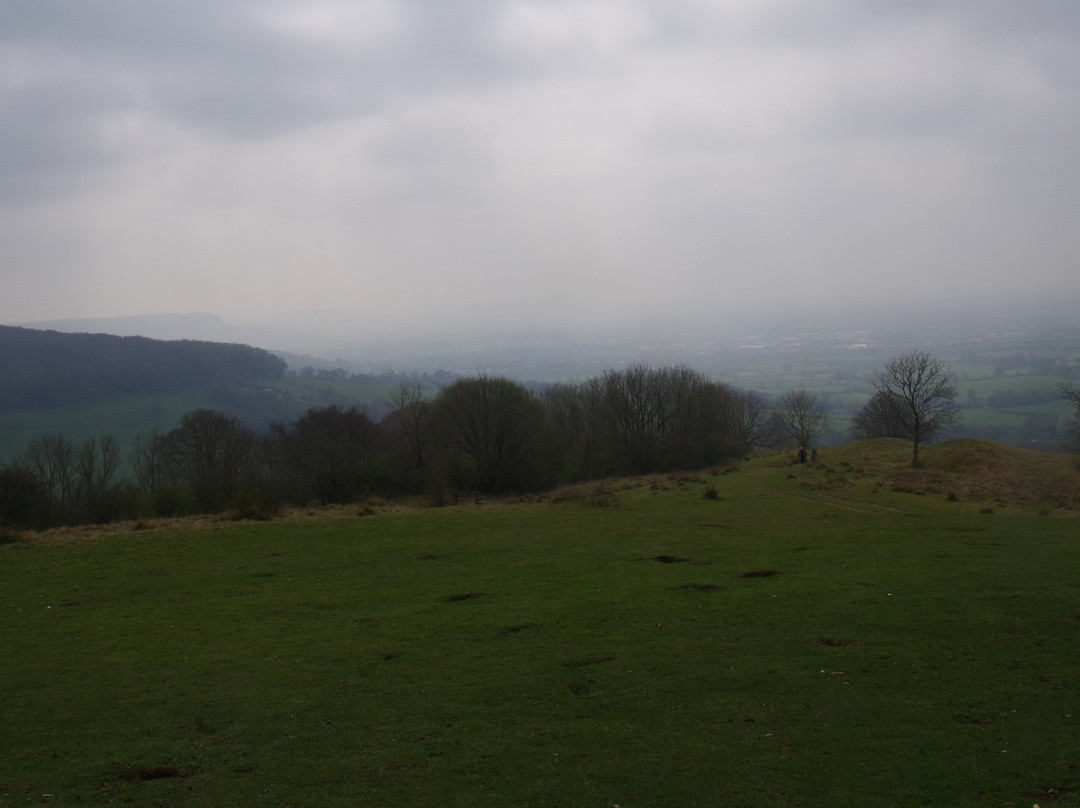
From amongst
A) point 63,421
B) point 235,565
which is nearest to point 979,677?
point 235,565

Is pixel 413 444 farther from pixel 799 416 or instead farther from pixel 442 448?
pixel 799 416

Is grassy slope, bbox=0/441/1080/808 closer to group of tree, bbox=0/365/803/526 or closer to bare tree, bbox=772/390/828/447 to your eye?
group of tree, bbox=0/365/803/526

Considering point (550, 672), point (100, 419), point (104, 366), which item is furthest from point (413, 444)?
point (104, 366)

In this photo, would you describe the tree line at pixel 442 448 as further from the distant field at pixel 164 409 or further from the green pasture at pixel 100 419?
the distant field at pixel 164 409

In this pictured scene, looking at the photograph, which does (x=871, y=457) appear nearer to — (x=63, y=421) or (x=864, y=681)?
(x=864, y=681)

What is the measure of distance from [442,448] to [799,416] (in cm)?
5804

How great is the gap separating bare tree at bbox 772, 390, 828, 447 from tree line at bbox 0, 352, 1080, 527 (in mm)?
9037

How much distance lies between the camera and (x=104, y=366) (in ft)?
456

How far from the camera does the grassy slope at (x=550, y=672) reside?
23.4ft

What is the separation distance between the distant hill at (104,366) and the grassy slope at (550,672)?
415ft

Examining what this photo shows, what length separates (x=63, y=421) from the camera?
369 ft

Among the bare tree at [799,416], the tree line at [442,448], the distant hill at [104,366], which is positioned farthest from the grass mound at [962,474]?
the distant hill at [104,366]

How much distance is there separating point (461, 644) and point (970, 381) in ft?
381

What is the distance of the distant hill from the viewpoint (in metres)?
125
